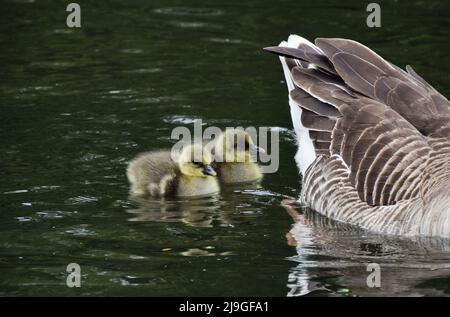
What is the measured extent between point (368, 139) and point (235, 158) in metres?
1.48

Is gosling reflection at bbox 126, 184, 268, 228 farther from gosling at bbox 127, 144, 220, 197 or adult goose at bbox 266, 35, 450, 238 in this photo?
adult goose at bbox 266, 35, 450, 238

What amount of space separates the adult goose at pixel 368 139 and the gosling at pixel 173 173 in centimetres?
74

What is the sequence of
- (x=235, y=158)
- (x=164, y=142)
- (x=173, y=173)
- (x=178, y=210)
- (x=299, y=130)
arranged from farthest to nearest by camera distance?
(x=164, y=142) → (x=235, y=158) → (x=299, y=130) → (x=173, y=173) → (x=178, y=210)

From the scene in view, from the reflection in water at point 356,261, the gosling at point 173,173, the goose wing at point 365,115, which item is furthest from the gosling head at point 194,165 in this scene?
the reflection in water at point 356,261

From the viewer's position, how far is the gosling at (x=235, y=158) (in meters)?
8.41

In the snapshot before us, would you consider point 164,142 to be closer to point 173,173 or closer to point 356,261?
point 173,173

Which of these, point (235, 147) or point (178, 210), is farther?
point (235, 147)

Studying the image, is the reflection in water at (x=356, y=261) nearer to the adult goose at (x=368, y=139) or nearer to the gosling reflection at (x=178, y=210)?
the adult goose at (x=368, y=139)

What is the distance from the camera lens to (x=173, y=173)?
7.99 m

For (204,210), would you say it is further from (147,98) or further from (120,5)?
(120,5)

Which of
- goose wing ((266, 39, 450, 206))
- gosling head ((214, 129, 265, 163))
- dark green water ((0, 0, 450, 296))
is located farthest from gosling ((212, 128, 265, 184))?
goose wing ((266, 39, 450, 206))

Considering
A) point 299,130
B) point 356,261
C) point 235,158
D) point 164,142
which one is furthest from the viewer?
point 164,142

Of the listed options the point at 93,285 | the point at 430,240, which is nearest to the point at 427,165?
the point at 430,240

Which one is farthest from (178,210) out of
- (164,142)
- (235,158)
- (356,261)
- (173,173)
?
(356,261)
